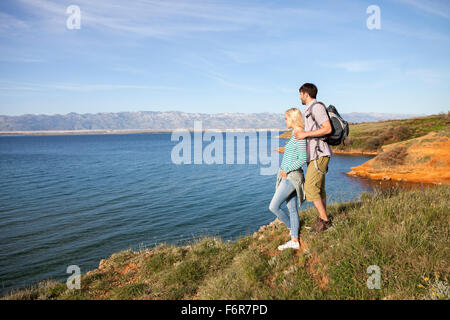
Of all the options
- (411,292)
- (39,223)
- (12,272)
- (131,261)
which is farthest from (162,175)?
(411,292)

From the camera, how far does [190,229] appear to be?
13109mm

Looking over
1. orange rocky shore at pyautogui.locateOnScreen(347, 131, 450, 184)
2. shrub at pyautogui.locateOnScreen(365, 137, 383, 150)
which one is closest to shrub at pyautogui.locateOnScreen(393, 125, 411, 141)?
shrub at pyautogui.locateOnScreen(365, 137, 383, 150)

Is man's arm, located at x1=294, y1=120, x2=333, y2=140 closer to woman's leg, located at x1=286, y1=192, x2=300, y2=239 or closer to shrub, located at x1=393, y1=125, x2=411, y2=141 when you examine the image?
woman's leg, located at x1=286, y1=192, x2=300, y2=239

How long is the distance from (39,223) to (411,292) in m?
17.2

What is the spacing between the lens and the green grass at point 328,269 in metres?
3.45

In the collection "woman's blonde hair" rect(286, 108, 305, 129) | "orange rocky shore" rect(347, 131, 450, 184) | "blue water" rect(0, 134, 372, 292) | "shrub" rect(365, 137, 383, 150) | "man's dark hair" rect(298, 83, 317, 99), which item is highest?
"man's dark hair" rect(298, 83, 317, 99)

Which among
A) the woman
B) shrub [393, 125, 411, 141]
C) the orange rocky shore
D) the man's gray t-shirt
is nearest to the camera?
the man's gray t-shirt

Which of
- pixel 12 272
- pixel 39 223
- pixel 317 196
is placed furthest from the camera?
pixel 39 223

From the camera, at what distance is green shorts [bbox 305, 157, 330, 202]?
4594 mm

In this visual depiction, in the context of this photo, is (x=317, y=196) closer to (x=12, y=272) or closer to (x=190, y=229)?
(x=190, y=229)

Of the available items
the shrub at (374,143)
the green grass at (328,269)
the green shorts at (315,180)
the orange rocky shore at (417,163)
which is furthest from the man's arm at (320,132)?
the shrub at (374,143)

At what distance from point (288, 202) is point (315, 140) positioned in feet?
4.11

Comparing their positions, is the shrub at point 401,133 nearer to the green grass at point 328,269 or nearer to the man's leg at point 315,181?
the green grass at point 328,269

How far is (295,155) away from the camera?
4668 millimetres
